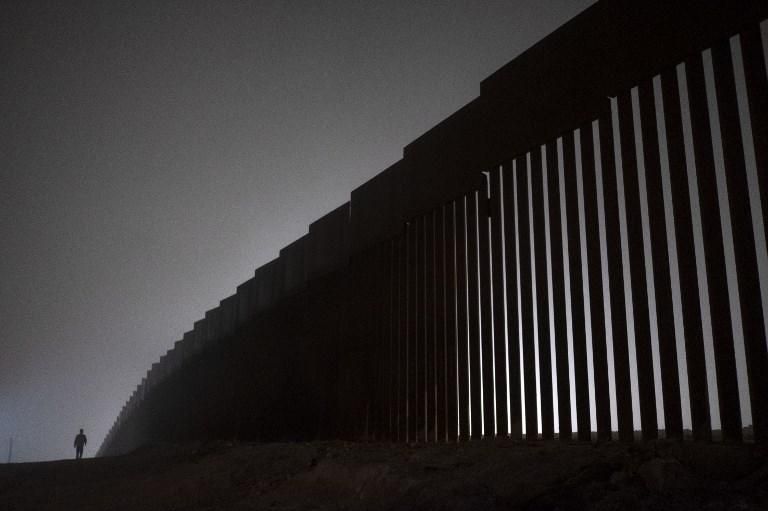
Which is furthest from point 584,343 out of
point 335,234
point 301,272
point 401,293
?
point 301,272

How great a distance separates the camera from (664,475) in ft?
10.6

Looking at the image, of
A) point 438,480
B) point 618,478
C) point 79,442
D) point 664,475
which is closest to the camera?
point 664,475

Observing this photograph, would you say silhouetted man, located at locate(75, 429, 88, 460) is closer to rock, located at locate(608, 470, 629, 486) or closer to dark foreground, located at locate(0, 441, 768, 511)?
dark foreground, located at locate(0, 441, 768, 511)

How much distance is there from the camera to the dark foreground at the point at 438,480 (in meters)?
3.19

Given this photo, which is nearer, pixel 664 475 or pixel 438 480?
pixel 664 475

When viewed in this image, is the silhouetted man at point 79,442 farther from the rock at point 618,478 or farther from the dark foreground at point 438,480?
the rock at point 618,478

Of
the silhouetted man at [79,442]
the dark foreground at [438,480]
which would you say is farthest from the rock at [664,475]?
the silhouetted man at [79,442]

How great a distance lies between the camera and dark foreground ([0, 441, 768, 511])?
125 inches

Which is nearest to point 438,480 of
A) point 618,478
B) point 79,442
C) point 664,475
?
point 618,478

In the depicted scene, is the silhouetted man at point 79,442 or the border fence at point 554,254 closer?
the border fence at point 554,254

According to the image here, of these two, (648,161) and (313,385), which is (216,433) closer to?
(313,385)

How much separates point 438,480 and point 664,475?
1592 mm

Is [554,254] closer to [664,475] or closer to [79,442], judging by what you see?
[664,475]

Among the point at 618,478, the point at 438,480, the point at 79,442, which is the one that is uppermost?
the point at 618,478
